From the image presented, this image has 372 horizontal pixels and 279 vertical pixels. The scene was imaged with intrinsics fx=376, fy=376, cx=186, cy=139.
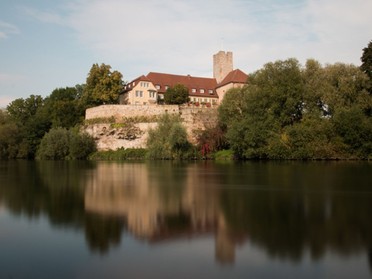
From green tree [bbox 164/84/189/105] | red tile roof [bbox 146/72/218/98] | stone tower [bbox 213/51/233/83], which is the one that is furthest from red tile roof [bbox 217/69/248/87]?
green tree [bbox 164/84/189/105]

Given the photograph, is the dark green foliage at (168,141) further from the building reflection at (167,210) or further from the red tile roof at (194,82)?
the building reflection at (167,210)

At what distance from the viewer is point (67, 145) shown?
2235 inches

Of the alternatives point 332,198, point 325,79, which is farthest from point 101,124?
point 332,198

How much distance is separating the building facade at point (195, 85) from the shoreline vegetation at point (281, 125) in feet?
22.8

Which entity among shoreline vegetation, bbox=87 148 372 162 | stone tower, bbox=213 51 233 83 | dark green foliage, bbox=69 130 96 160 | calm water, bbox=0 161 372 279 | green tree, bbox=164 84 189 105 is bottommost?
calm water, bbox=0 161 372 279

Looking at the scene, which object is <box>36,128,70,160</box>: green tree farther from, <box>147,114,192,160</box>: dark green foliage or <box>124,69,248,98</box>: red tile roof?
<box>147,114,192,160</box>: dark green foliage

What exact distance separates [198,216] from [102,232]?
297 cm

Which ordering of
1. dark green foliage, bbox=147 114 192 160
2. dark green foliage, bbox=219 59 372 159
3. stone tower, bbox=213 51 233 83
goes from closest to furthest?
dark green foliage, bbox=219 59 372 159
dark green foliage, bbox=147 114 192 160
stone tower, bbox=213 51 233 83

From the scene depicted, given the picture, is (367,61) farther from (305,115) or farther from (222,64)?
(222,64)

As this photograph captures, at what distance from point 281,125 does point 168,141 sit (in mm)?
14500

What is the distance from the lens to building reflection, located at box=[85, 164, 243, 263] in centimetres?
895

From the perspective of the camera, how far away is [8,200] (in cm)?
1455

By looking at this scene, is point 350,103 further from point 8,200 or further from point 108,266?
point 108,266

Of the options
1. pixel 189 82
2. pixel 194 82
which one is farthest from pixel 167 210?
pixel 194 82
